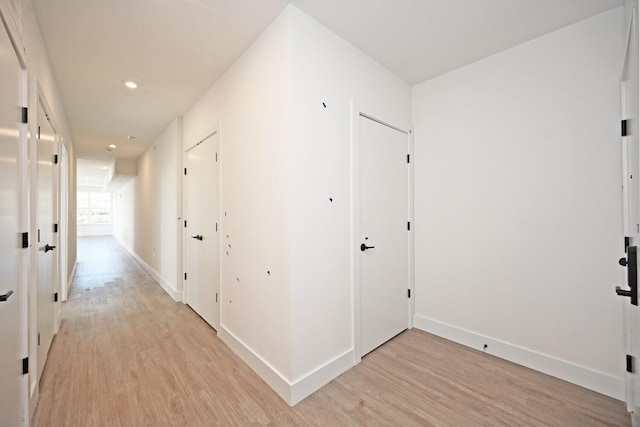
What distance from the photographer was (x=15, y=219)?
1.47 m

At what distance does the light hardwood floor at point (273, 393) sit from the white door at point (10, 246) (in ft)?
1.62

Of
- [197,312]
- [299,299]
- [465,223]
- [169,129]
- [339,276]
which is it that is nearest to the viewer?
[299,299]

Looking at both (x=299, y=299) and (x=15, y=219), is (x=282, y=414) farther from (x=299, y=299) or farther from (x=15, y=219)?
(x=15, y=219)

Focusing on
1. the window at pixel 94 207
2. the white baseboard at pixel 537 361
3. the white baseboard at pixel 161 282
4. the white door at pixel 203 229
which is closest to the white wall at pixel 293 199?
the white door at pixel 203 229

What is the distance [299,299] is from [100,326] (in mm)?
2732

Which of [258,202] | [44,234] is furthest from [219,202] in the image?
[44,234]

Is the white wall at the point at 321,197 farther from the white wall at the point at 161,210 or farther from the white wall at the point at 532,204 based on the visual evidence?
the white wall at the point at 161,210

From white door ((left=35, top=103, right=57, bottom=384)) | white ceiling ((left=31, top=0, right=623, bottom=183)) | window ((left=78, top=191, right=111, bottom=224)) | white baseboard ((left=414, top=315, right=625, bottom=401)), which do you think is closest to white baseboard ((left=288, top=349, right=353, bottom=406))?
white baseboard ((left=414, top=315, right=625, bottom=401))

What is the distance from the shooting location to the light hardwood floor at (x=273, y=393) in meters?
1.70

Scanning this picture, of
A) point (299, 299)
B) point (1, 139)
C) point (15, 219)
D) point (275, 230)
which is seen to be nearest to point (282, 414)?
point (299, 299)

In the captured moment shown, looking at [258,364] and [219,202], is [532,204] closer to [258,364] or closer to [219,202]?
[258,364]

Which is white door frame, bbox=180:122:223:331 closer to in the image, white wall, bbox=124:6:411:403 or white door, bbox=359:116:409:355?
white wall, bbox=124:6:411:403

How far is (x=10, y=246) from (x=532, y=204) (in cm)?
354

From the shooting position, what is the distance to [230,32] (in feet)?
7.00
